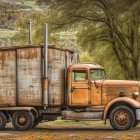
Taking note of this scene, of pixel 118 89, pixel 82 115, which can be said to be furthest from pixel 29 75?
pixel 118 89

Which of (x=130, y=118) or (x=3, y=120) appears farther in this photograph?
(x=3, y=120)

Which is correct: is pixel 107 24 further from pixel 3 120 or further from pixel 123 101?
pixel 3 120

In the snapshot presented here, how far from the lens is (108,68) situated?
112ft

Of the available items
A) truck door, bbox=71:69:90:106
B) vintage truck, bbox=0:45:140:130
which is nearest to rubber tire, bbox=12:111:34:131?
vintage truck, bbox=0:45:140:130

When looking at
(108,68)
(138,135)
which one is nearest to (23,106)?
(138,135)

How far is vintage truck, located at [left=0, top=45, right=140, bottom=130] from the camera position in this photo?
16859 millimetres

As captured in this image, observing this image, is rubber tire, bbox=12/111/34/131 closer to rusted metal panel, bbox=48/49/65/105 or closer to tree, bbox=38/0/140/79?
rusted metal panel, bbox=48/49/65/105

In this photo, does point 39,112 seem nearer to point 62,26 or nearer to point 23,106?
point 23,106

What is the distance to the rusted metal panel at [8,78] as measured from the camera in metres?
17.3

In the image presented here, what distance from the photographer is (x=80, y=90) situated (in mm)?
17016

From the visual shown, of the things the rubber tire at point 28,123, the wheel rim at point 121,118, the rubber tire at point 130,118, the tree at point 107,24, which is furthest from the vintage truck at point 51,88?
the tree at point 107,24

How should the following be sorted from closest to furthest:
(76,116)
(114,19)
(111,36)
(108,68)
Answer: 1. (76,116)
2. (114,19)
3. (111,36)
4. (108,68)

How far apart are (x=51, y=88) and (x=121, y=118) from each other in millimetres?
2753

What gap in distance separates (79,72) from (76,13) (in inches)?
504
